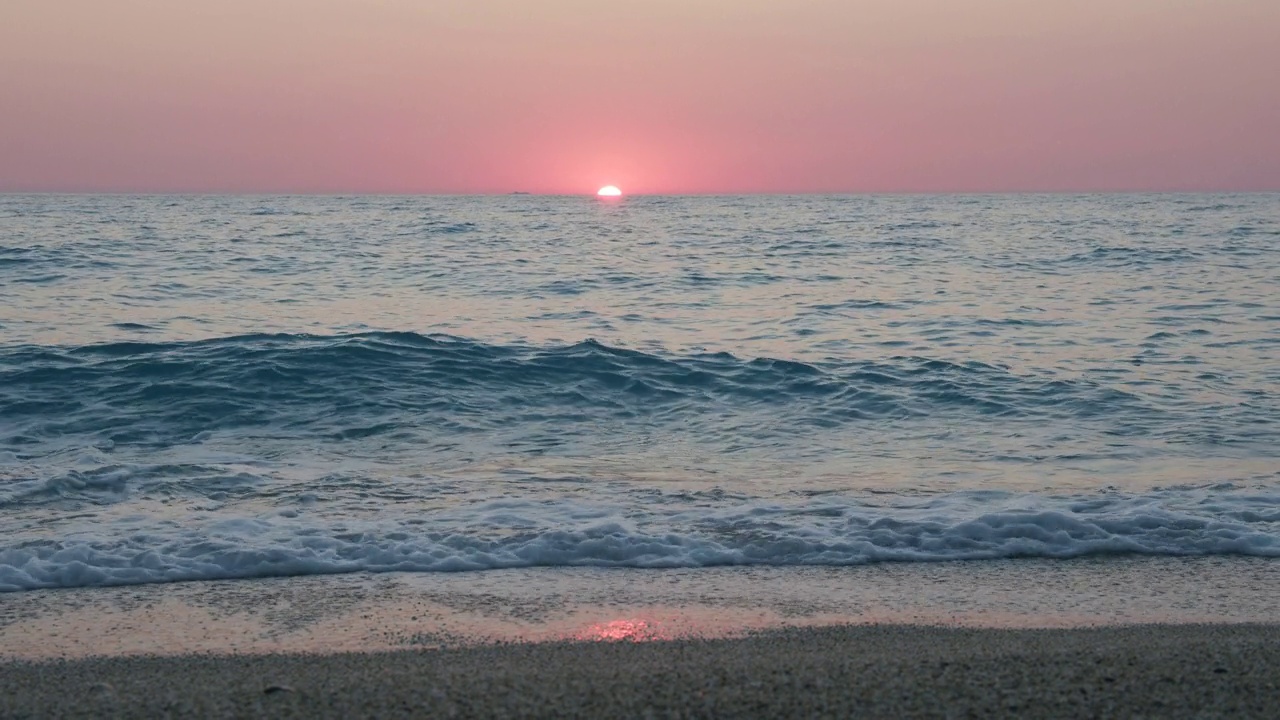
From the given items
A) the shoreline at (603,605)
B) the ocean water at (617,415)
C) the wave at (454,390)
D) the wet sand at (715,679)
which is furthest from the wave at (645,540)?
the wave at (454,390)

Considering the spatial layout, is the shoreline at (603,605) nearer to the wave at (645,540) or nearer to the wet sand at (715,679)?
the wave at (645,540)

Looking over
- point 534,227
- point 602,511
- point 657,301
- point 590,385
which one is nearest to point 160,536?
point 602,511

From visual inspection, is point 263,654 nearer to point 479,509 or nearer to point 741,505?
point 479,509

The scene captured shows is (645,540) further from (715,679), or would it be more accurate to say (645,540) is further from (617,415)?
(617,415)

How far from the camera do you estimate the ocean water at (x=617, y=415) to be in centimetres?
674

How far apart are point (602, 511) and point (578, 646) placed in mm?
2644

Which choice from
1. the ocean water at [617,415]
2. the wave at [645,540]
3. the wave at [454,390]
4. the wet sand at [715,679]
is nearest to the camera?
the wet sand at [715,679]

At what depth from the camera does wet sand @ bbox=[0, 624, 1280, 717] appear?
3.85 meters

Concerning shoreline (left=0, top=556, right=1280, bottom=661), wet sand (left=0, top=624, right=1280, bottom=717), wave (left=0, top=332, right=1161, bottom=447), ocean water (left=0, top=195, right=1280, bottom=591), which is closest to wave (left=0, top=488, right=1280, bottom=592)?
ocean water (left=0, top=195, right=1280, bottom=591)

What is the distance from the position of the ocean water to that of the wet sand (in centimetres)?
159

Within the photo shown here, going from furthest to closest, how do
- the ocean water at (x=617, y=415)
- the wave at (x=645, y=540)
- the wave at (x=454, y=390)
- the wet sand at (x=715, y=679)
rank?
the wave at (x=454, y=390) < the ocean water at (x=617, y=415) < the wave at (x=645, y=540) < the wet sand at (x=715, y=679)

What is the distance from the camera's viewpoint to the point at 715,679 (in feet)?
13.5

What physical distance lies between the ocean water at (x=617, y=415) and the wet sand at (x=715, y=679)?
62.6 inches

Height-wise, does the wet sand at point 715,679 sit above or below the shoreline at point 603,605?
above
